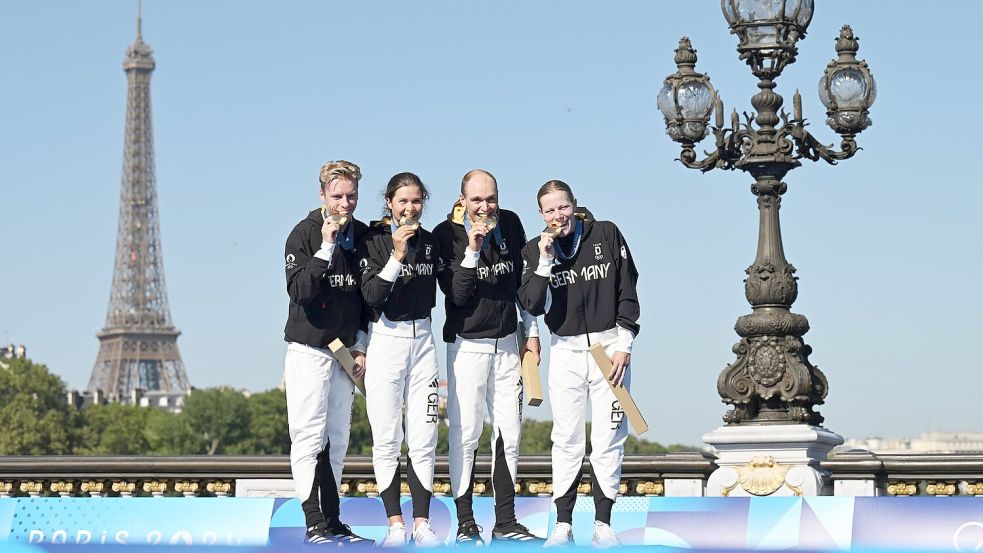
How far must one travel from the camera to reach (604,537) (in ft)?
39.5

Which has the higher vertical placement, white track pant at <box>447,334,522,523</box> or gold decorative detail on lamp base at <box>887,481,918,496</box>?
white track pant at <box>447,334,522,523</box>

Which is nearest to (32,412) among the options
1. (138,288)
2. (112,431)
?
(112,431)

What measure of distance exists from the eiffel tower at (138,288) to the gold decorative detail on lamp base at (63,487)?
143397 millimetres

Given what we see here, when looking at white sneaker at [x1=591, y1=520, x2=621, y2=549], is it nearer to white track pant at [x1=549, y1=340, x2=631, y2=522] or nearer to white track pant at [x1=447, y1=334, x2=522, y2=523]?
white track pant at [x1=549, y1=340, x2=631, y2=522]

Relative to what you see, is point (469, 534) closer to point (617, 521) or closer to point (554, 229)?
point (617, 521)

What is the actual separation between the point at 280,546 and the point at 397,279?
184 cm

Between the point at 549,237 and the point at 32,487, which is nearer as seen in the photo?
the point at 549,237

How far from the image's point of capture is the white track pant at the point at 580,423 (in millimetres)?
12281

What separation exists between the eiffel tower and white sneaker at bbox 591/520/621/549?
14898cm

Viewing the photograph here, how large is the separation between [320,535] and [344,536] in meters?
0.18

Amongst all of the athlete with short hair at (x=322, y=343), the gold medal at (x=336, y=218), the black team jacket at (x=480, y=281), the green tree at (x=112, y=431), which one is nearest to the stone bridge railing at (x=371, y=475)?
the black team jacket at (x=480, y=281)

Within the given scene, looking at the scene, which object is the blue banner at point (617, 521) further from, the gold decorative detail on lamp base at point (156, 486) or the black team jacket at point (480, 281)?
the gold decorative detail on lamp base at point (156, 486)

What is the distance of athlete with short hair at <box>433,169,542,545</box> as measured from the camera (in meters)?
12.3

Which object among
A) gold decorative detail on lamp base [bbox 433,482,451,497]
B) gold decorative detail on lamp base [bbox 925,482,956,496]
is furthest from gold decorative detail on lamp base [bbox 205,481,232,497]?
gold decorative detail on lamp base [bbox 925,482,956,496]
